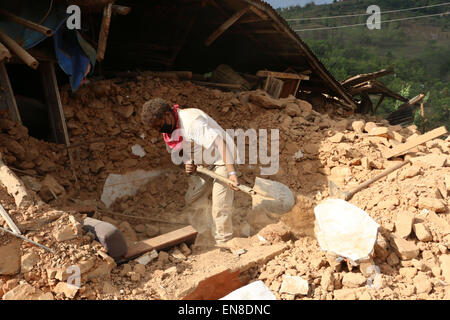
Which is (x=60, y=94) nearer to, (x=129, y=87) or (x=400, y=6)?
(x=129, y=87)

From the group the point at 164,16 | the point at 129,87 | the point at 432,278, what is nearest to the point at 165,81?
the point at 129,87

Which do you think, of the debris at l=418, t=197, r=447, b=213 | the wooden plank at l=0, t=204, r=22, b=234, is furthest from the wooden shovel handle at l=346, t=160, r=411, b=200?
the wooden plank at l=0, t=204, r=22, b=234

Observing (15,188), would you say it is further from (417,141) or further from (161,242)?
(417,141)

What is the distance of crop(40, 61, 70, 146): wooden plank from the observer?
437 cm

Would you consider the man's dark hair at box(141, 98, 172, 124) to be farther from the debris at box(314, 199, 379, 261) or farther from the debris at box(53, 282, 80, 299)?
the debris at box(314, 199, 379, 261)

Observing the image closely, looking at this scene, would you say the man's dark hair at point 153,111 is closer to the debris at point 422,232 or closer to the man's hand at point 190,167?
the man's hand at point 190,167

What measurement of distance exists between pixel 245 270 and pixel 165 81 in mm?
3556

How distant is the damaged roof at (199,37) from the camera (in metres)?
5.76

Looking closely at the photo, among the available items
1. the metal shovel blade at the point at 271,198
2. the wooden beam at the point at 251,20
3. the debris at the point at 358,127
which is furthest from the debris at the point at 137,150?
the debris at the point at 358,127

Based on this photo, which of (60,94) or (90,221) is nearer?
(90,221)

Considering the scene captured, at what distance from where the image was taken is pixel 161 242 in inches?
129

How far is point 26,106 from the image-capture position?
448 centimetres

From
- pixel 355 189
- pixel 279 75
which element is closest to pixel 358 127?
pixel 355 189

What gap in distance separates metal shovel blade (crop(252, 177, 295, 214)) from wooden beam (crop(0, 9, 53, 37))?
2873 millimetres
